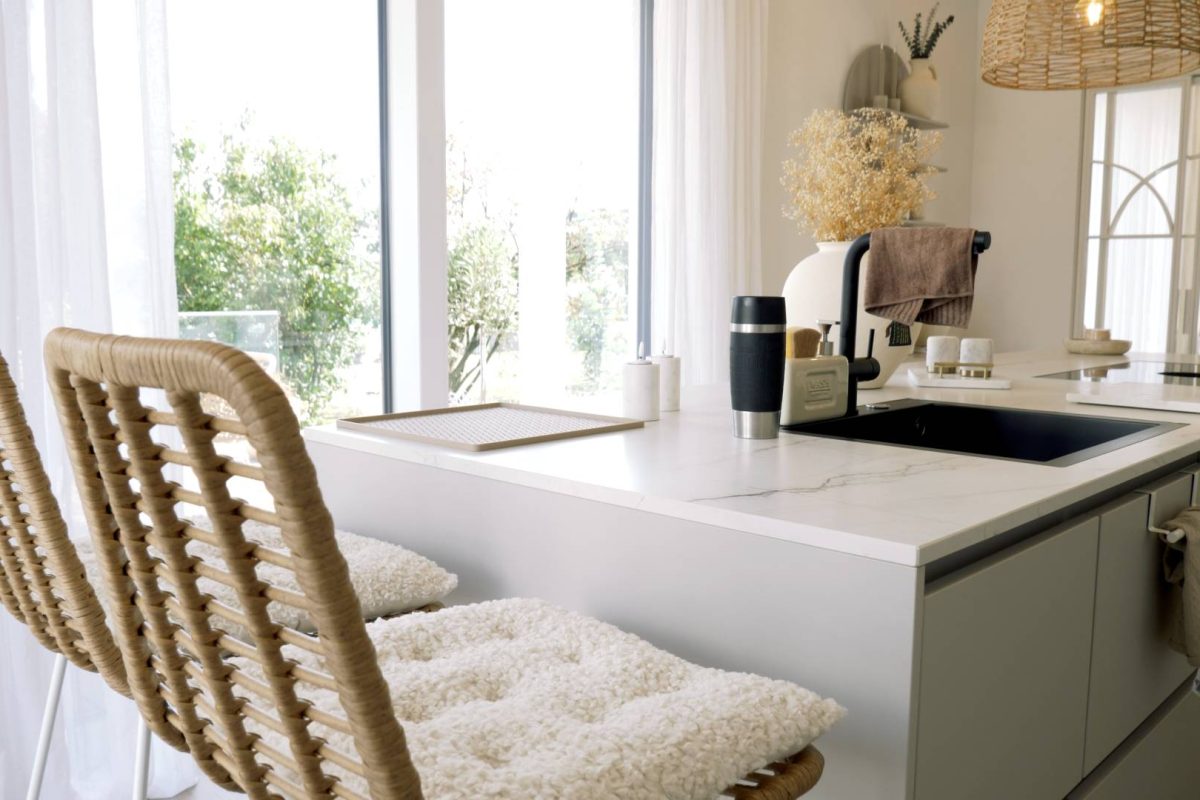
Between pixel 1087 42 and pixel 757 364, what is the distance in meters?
1.45

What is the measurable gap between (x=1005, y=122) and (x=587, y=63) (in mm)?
2935

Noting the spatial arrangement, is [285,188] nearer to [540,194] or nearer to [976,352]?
[540,194]

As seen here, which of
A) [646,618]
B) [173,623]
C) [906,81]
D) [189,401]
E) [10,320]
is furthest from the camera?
[906,81]

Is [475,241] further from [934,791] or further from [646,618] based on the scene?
[934,791]

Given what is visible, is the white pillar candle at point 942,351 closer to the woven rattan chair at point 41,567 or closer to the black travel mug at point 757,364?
the black travel mug at point 757,364

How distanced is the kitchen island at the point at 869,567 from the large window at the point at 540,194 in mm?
2201

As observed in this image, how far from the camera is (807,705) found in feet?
3.19

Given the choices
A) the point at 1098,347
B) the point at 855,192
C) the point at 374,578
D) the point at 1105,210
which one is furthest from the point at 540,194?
the point at 1105,210

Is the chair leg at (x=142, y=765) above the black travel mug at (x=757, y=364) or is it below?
below

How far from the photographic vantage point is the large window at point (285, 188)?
289cm

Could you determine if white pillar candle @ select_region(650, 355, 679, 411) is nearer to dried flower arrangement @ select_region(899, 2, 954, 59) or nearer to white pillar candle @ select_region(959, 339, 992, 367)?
white pillar candle @ select_region(959, 339, 992, 367)

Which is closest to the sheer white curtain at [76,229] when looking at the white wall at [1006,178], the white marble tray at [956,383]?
the white marble tray at [956,383]

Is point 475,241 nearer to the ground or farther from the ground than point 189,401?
farther from the ground

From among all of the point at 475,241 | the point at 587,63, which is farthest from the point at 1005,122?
the point at 475,241
